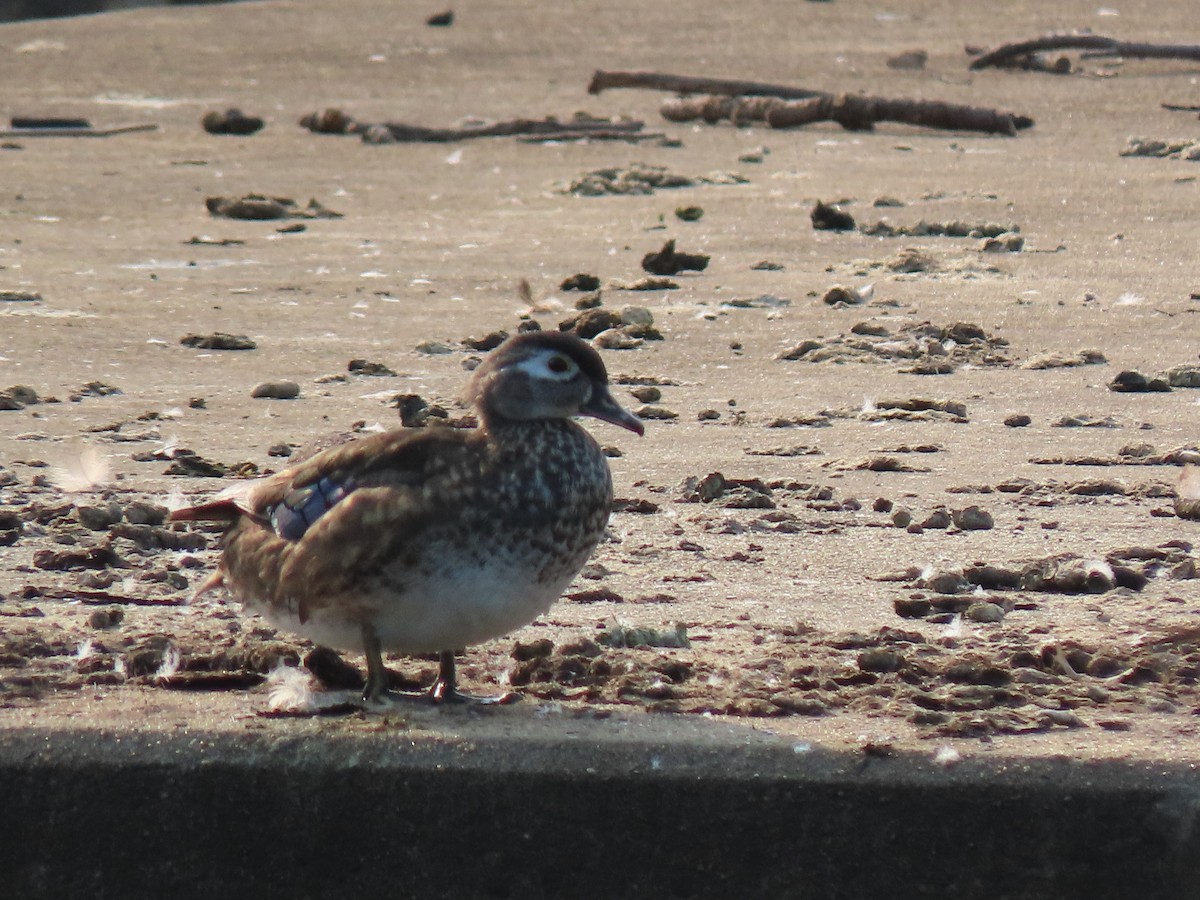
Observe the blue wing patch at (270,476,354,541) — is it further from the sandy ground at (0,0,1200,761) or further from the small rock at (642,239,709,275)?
the small rock at (642,239,709,275)

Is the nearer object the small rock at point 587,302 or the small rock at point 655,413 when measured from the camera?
the small rock at point 655,413

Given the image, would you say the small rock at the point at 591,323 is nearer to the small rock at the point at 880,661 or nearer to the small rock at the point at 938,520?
the small rock at the point at 938,520

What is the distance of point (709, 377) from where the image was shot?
7.54 metres

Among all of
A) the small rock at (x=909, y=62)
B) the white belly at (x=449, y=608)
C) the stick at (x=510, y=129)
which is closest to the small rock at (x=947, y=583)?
the white belly at (x=449, y=608)

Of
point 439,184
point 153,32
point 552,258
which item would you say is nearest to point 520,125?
point 439,184

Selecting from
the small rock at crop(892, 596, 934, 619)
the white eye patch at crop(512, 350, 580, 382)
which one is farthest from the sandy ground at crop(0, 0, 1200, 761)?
the white eye patch at crop(512, 350, 580, 382)

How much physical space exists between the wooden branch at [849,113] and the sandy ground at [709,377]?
14cm

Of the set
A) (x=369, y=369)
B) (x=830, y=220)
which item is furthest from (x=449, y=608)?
(x=830, y=220)

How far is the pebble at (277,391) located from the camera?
7.18 metres

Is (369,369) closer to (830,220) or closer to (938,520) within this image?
(938,520)

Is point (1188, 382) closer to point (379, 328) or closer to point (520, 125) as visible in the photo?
point (379, 328)

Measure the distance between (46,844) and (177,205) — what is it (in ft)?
26.2

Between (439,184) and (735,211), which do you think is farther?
(439,184)

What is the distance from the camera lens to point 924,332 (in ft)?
26.5
